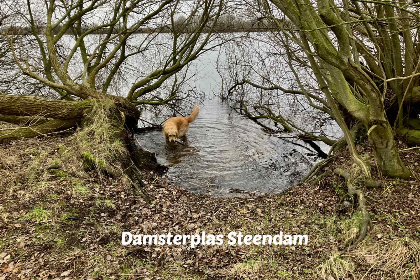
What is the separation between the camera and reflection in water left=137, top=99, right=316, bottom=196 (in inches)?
262

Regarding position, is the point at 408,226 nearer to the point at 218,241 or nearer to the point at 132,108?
the point at 218,241

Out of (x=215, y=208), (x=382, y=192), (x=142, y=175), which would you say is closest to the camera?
(x=382, y=192)

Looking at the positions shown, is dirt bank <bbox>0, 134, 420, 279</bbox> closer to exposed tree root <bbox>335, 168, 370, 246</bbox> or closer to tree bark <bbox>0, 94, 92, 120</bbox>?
exposed tree root <bbox>335, 168, 370, 246</bbox>

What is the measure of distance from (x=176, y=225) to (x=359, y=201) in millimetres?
2592

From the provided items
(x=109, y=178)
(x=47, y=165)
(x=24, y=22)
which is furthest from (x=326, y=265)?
(x=24, y=22)

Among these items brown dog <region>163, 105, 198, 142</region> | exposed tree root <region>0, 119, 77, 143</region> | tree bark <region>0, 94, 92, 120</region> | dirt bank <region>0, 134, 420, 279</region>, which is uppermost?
tree bark <region>0, 94, 92, 120</region>

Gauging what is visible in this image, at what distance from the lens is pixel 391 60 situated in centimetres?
634

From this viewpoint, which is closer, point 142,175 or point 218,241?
point 218,241

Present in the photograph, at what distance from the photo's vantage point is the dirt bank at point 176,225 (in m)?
3.29

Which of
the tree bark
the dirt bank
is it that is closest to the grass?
the dirt bank

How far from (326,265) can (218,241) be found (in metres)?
1.37

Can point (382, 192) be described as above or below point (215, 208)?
above

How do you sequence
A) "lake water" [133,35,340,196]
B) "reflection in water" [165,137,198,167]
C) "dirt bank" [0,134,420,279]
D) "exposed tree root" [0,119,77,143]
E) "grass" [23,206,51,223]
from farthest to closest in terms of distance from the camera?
1. "reflection in water" [165,137,198,167]
2. "lake water" [133,35,340,196]
3. "exposed tree root" [0,119,77,143]
4. "grass" [23,206,51,223]
5. "dirt bank" [0,134,420,279]

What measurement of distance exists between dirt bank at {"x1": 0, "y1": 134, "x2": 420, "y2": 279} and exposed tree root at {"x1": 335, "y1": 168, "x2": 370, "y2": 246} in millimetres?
107
